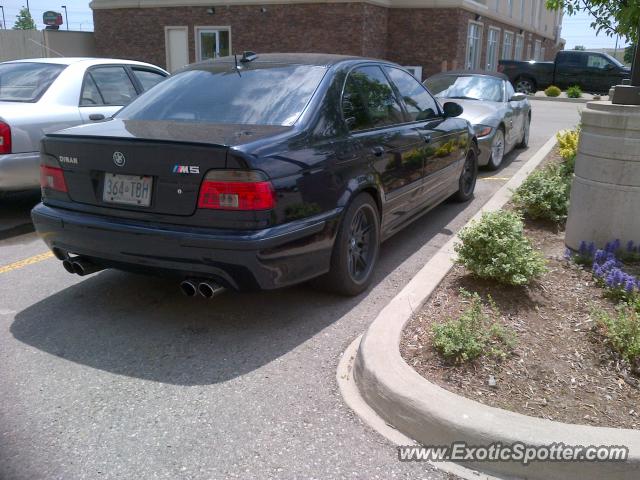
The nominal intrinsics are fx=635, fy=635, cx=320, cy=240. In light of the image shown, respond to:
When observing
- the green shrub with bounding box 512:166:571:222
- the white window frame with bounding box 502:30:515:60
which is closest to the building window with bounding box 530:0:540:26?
the white window frame with bounding box 502:30:515:60

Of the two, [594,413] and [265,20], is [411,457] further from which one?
[265,20]

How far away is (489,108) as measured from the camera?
9.47 meters

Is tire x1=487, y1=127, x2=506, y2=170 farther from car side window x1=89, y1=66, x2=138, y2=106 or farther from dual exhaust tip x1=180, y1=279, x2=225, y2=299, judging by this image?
dual exhaust tip x1=180, y1=279, x2=225, y2=299

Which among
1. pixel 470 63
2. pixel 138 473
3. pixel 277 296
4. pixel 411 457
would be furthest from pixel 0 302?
pixel 470 63

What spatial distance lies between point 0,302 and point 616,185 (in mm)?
4424

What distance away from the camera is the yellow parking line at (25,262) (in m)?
5.19

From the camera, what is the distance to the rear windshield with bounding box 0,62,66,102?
6543 mm

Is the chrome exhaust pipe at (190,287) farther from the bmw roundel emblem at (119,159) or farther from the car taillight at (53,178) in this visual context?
the car taillight at (53,178)

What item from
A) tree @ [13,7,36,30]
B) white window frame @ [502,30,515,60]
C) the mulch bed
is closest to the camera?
the mulch bed

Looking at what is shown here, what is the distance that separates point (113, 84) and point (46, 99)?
993 mm

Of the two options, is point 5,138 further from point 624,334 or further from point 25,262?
point 624,334

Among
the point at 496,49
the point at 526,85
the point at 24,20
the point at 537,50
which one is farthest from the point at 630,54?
the point at 24,20

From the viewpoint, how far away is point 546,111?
2022 cm

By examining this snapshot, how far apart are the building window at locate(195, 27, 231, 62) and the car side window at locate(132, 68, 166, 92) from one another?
1841 centimetres
